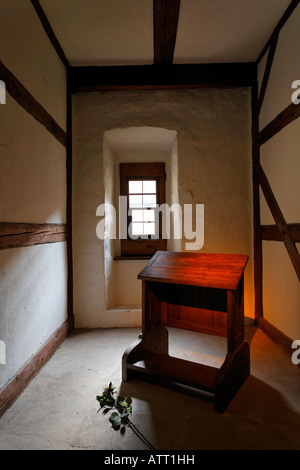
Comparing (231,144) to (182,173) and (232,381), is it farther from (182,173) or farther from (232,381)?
(232,381)

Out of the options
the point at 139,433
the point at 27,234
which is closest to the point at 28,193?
the point at 27,234

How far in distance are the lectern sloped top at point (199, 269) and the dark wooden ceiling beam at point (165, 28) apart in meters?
2.45

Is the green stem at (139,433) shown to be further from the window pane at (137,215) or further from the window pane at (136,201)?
the window pane at (136,201)

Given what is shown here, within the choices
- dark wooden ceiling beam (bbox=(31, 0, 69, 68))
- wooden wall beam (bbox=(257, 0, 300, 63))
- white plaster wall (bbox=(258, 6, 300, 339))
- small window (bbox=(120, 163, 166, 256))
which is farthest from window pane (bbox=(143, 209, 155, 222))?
wooden wall beam (bbox=(257, 0, 300, 63))

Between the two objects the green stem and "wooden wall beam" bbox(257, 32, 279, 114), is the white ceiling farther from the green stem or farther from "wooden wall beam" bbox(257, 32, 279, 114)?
→ the green stem

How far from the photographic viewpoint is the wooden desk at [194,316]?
6.86 feet

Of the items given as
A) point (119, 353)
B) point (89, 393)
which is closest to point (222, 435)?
point (89, 393)

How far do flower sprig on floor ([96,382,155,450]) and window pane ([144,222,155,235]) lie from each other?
8.13ft

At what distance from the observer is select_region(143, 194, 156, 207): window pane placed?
430 cm

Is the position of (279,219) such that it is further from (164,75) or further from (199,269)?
(164,75)

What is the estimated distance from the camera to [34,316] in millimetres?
2463

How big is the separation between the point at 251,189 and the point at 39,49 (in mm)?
2919

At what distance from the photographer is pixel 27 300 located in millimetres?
2328
